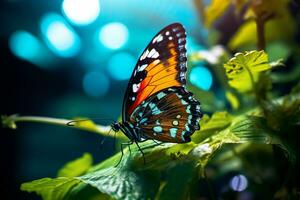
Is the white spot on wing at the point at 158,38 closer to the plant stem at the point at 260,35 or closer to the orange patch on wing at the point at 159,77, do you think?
the orange patch on wing at the point at 159,77

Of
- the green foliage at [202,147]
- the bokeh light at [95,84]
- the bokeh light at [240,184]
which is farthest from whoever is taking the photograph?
the bokeh light at [95,84]

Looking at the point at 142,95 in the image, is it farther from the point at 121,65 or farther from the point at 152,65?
the point at 121,65

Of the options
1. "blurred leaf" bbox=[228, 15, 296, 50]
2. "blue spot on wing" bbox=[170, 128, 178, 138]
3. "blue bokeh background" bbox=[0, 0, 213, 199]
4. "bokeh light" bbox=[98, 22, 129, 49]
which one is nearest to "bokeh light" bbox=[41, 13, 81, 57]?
"blue bokeh background" bbox=[0, 0, 213, 199]

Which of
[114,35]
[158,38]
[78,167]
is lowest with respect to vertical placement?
[78,167]

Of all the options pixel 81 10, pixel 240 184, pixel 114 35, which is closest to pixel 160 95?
pixel 240 184

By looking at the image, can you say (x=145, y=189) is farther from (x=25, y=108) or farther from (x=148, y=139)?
(x=25, y=108)

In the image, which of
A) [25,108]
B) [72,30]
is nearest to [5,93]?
[25,108]

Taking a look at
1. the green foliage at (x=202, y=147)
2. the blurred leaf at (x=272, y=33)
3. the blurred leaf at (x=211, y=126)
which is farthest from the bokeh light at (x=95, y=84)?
the blurred leaf at (x=211, y=126)
